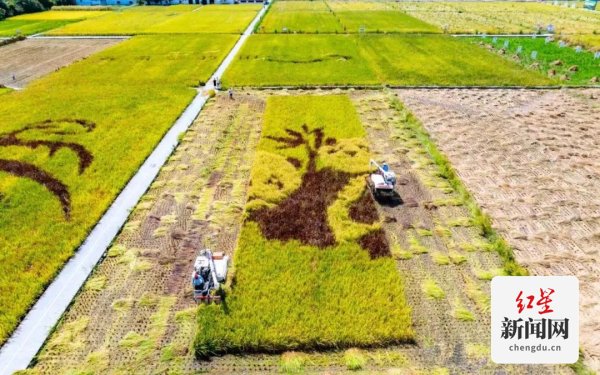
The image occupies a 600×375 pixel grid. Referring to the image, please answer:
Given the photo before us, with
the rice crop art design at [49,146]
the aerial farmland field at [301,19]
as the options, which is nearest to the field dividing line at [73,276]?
the rice crop art design at [49,146]

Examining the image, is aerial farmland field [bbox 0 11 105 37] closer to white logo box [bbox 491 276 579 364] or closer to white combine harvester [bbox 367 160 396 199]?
white combine harvester [bbox 367 160 396 199]

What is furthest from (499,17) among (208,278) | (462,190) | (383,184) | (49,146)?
(208,278)

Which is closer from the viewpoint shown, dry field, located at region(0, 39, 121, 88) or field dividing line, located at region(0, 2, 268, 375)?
field dividing line, located at region(0, 2, 268, 375)

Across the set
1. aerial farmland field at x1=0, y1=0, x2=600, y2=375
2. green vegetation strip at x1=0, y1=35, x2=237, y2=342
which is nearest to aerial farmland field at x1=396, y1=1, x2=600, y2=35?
aerial farmland field at x1=0, y1=0, x2=600, y2=375

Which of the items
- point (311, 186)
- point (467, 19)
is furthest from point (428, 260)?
point (467, 19)

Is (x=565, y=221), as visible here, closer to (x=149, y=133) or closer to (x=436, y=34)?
(x=149, y=133)

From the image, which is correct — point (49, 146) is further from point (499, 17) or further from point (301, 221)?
point (499, 17)
